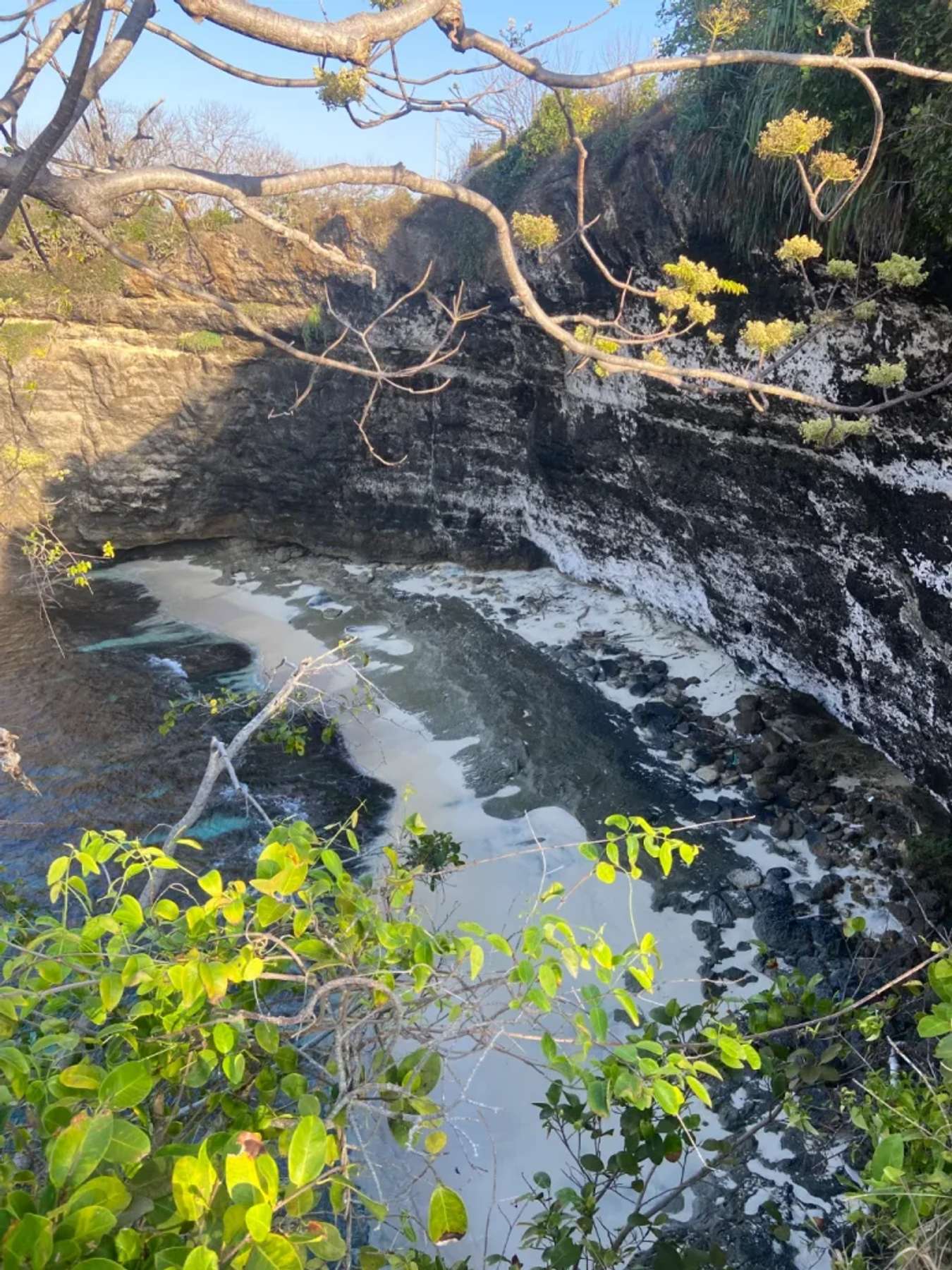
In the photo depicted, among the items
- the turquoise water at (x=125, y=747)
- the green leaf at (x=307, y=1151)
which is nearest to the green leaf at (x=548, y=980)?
the green leaf at (x=307, y=1151)

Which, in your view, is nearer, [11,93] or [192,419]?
[11,93]

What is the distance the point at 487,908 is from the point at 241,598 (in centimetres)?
859

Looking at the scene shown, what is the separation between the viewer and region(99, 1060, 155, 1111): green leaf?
1643 millimetres

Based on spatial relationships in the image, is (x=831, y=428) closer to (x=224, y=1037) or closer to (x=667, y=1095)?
(x=667, y=1095)

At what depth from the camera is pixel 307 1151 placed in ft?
5.06

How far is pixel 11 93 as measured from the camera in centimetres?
368

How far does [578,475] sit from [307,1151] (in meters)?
11.1

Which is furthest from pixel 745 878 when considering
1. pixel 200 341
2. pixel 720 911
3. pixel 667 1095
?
pixel 200 341

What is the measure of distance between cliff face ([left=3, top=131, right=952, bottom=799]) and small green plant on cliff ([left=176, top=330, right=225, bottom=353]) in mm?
143

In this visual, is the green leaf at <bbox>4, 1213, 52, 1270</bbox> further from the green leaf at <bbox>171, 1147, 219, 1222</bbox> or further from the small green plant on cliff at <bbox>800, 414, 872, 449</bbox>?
the small green plant on cliff at <bbox>800, 414, 872, 449</bbox>

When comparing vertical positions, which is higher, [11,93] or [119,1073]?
[11,93]

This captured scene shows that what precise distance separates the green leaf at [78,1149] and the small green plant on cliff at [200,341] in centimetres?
1348

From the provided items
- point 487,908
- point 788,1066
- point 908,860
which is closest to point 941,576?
point 908,860

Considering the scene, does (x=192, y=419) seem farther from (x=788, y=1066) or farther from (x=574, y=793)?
(x=788, y=1066)
